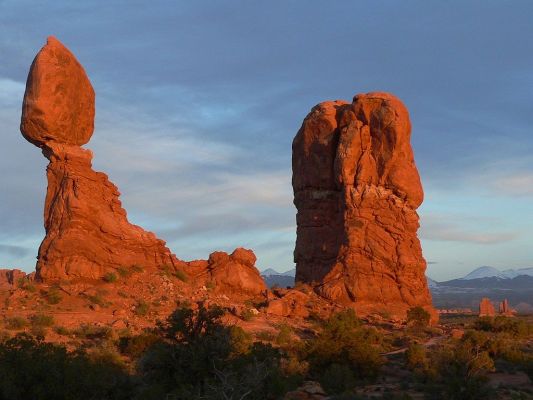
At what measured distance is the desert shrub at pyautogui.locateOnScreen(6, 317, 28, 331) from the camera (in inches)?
965

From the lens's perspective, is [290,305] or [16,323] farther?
[290,305]

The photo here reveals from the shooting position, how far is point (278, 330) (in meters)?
28.0

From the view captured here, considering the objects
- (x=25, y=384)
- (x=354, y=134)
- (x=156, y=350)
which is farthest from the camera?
(x=354, y=134)

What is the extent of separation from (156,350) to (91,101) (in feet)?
59.8

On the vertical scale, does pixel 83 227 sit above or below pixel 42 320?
above

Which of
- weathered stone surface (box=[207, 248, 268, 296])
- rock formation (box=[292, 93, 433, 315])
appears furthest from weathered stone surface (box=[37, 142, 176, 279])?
rock formation (box=[292, 93, 433, 315])

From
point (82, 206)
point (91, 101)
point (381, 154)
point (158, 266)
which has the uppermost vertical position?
point (91, 101)

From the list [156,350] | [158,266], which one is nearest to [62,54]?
[158,266]

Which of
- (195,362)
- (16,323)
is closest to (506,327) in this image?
(195,362)

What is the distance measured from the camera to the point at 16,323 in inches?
968

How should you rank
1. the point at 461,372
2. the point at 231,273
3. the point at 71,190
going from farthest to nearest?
the point at 231,273 → the point at 71,190 → the point at 461,372

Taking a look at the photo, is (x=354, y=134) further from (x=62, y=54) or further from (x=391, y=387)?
(x=391, y=387)

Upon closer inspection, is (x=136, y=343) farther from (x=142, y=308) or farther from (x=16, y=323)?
(x=142, y=308)

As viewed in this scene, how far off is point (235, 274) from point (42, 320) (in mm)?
11345
